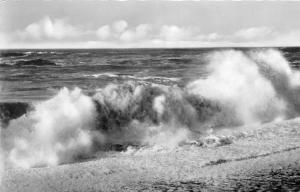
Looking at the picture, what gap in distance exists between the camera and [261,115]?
786 cm

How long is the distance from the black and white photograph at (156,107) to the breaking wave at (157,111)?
2cm

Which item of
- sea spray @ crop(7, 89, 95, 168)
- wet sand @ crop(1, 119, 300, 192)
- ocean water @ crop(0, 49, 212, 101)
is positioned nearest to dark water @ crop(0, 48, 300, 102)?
ocean water @ crop(0, 49, 212, 101)

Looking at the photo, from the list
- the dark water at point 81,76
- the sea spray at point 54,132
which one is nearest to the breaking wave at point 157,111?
the sea spray at point 54,132

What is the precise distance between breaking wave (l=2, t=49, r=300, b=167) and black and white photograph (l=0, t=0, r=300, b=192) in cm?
2

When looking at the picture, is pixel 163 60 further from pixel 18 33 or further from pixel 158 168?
pixel 158 168

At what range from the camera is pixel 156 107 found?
7516 mm

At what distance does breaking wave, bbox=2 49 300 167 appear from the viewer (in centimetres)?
621

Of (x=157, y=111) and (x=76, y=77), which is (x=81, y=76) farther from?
(x=157, y=111)

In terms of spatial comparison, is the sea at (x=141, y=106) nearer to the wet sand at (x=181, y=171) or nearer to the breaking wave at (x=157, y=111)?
the breaking wave at (x=157, y=111)

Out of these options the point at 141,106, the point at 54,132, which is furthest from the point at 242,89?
the point at 54,132

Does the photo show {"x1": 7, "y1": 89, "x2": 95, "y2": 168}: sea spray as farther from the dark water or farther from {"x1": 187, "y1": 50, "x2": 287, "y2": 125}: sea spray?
{"x1": 187, "y1": 50, "x2": 287, "y2": 125}: sea spray

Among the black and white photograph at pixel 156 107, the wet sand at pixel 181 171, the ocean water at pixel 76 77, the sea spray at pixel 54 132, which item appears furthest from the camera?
the ocean water at pixel 76 77

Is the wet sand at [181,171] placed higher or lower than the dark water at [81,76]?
lower

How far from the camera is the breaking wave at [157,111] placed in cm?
621
